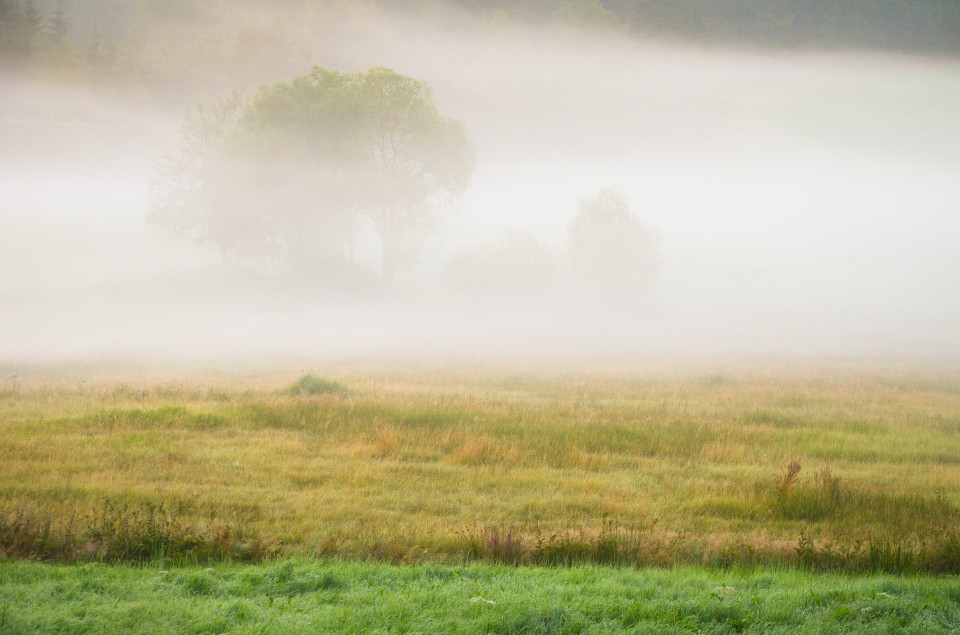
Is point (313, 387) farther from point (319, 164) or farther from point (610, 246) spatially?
point (610, 246)

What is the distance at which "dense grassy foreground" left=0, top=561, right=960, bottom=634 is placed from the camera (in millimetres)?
5602

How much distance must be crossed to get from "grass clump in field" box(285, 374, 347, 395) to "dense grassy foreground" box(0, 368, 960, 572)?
10 cm

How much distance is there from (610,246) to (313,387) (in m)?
51.3

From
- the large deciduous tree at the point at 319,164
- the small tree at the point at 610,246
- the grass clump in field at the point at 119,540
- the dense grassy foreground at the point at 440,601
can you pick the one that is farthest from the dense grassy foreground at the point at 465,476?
the small tree at the point at 610,246

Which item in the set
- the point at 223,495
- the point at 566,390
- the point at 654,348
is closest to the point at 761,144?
the point at 654,348

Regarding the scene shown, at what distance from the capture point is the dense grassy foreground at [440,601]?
560 cm

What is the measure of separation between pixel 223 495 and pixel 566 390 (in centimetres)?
1434

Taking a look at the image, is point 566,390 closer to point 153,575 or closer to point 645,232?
point 153,575

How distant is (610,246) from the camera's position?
66312 mm

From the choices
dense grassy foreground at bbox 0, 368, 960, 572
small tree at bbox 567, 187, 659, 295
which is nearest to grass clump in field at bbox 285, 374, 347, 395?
dense grassy foreground at bbox 0, 368, 960, 572

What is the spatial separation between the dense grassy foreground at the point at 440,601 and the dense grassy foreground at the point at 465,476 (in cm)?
101

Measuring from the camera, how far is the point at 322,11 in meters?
165

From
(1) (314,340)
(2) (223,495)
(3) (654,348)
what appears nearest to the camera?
(2) (223,495)

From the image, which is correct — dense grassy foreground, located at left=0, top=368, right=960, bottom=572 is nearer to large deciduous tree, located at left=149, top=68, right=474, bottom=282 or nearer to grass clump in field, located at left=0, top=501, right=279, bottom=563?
grass clump in field, located at left=0, top=501, right=279, bottom=563
